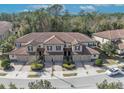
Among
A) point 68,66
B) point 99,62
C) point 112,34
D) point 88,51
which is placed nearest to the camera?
point 68,66

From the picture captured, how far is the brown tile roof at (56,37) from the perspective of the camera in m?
13.7

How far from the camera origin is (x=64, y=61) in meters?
14.4

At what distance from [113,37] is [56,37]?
9.78ft

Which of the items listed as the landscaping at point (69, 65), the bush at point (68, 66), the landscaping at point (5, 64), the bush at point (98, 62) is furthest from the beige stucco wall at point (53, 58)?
the landscaping at point (5, 64)

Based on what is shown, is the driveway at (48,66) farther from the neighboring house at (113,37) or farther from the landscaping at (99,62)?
the neighboring house at (113,37)

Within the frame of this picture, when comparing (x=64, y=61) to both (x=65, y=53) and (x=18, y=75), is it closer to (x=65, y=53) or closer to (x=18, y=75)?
(x=65, y=53)

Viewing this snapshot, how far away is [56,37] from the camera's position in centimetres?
1492

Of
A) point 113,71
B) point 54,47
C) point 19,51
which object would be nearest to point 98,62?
point 113,71

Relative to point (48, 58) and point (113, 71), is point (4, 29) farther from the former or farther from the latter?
point (113, 71)

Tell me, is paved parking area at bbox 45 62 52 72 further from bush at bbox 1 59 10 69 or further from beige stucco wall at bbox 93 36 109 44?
beige stucco wall at bbox 93 36 109 44
